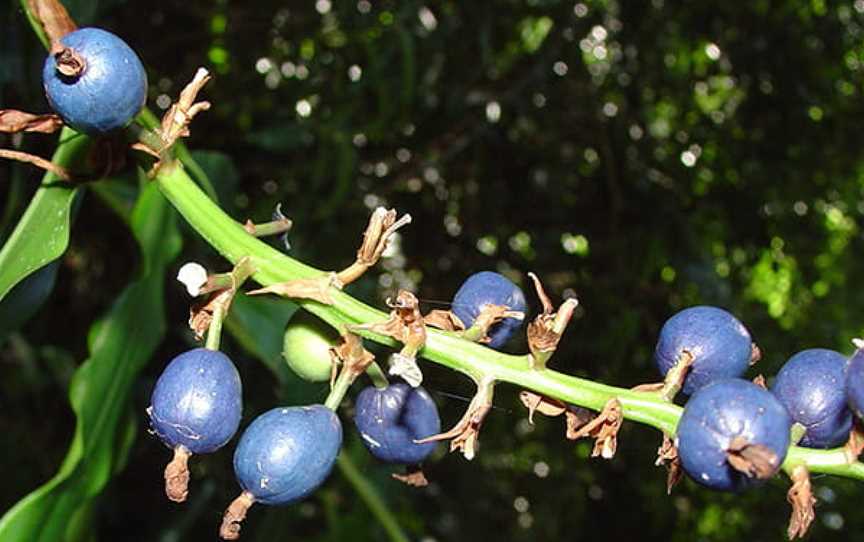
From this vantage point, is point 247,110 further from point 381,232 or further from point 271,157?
point 381,232

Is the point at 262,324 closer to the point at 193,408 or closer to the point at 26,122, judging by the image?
the point at 26,122

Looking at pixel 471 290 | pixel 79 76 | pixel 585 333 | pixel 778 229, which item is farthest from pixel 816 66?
pixel 79 76

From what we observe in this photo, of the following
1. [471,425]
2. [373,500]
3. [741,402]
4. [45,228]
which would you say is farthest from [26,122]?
[373,500]

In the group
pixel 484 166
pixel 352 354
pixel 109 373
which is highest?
pixel 352 354

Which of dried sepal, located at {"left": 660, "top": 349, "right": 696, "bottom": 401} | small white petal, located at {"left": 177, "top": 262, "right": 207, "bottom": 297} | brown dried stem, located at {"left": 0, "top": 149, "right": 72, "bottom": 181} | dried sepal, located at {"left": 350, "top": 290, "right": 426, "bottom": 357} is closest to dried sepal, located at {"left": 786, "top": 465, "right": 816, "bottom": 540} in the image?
dried sepal, located at {"left": 660, "top": 349, "right": 696, "bottom": 401}

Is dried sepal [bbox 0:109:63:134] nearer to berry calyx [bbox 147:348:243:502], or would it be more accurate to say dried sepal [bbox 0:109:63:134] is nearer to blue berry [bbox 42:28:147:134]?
blue berry [bbox 42:28:147:134]

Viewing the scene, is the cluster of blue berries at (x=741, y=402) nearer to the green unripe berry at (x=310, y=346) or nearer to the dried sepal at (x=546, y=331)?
the dried sepal at (x=546, y=331)
